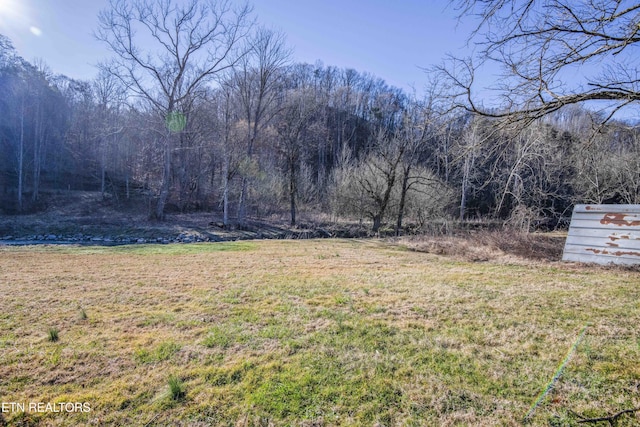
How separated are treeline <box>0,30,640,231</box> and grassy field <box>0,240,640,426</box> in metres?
2.75

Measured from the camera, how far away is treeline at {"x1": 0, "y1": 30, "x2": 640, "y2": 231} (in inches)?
605

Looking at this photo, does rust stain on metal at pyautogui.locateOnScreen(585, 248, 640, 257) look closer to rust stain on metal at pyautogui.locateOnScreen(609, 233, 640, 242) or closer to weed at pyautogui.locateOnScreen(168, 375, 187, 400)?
rust stain on metal at pyautogui.locateOnScreen(609, 233, 640, 242)

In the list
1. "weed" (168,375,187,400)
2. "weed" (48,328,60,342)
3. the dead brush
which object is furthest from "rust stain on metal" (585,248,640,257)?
"weed" (48,328,60,342)

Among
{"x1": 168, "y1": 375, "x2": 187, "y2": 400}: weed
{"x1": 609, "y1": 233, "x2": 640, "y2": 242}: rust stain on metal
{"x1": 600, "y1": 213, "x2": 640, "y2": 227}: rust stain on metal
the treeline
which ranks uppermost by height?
the treeline

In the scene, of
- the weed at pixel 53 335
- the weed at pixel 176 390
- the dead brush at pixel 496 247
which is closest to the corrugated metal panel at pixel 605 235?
the dead brush at pixel 496 247

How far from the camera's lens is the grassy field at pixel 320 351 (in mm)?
2285

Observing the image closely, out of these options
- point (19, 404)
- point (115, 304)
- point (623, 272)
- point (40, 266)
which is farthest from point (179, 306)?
point (623, 272)

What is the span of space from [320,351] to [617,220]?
9006mm

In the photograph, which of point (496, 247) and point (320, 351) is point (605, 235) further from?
point (320, 351)

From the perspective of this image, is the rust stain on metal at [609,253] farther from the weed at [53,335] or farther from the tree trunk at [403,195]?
the weed at [53,335]

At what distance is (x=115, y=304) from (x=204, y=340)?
7.13 feet

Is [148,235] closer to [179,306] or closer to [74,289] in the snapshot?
[74,289]

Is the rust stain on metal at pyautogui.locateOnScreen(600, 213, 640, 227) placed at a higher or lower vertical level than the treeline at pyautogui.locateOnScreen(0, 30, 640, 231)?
lower

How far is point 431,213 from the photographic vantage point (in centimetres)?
1888
